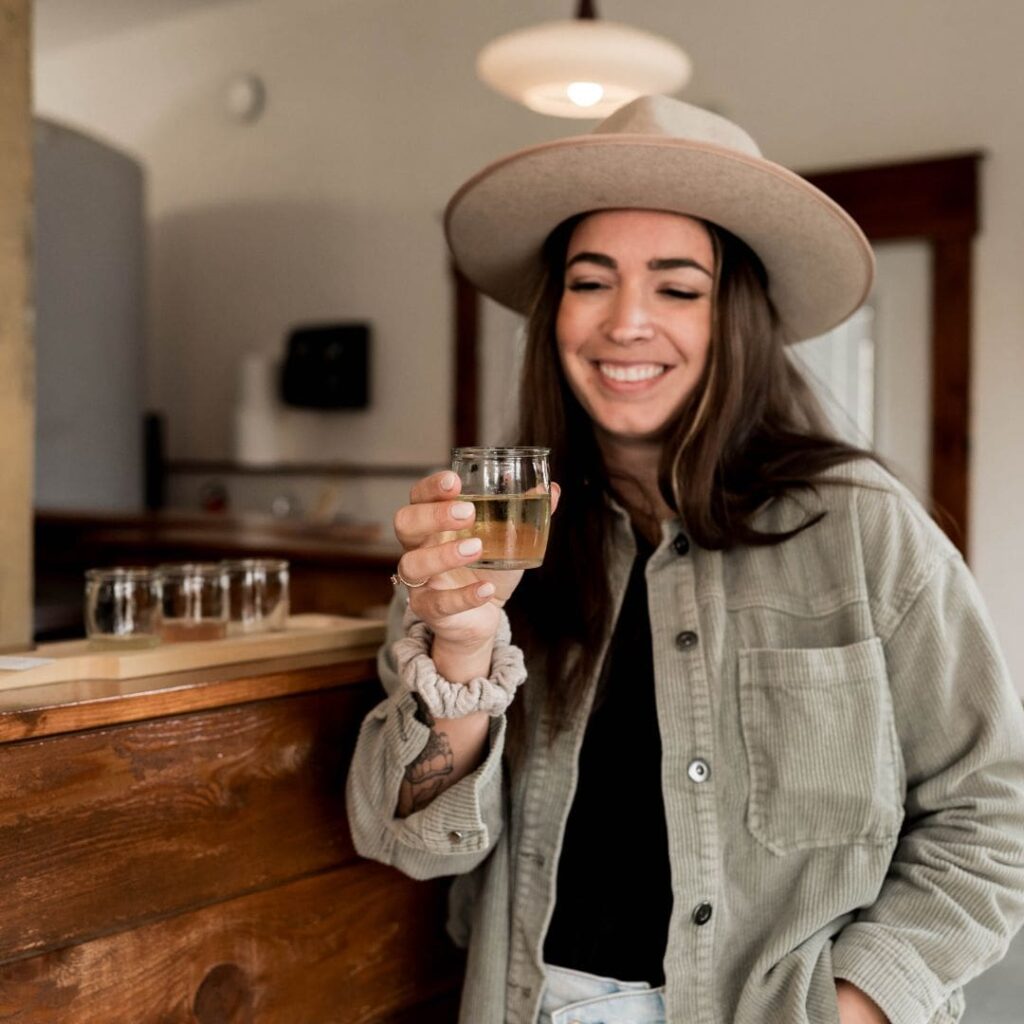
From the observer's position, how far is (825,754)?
4.17 feet

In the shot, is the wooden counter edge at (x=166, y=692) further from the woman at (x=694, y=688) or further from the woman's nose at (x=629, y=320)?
the woman's nose at (x=629, y=320)

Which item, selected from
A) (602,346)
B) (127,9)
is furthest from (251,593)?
(127,9)

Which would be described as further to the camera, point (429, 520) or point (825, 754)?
point (825, 754)

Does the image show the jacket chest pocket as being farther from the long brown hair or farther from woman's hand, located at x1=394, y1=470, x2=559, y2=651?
woman's hand, located at x1=394, y1=470, x2=559, y2=651

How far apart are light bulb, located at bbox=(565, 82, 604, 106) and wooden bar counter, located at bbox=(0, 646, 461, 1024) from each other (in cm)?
141

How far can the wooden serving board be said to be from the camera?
4.05ft

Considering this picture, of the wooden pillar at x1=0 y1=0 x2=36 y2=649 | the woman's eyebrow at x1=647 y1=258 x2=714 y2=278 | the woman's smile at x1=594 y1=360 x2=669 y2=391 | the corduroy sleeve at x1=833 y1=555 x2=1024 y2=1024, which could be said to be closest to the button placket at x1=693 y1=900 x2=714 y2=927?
the corduroy sleeve at x1=833 y1=555 x2=1024 y2=1024

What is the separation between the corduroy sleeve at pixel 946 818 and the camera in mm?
1190

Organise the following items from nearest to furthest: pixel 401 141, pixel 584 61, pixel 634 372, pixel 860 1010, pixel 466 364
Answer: pixel 860 1010
pixel 634 372
pixel 584 61
pixel 466 364
pixel 401 141

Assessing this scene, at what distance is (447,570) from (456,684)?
0.63ft

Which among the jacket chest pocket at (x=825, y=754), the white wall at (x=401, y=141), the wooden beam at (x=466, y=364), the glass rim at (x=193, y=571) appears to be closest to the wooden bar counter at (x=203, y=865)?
the glass rim at (x=193, y=571)

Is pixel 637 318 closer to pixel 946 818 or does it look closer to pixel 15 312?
pixel 946 818

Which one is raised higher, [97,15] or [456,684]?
[97,15]

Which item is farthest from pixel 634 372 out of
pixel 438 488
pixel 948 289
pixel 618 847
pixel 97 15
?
pixel 97 15
